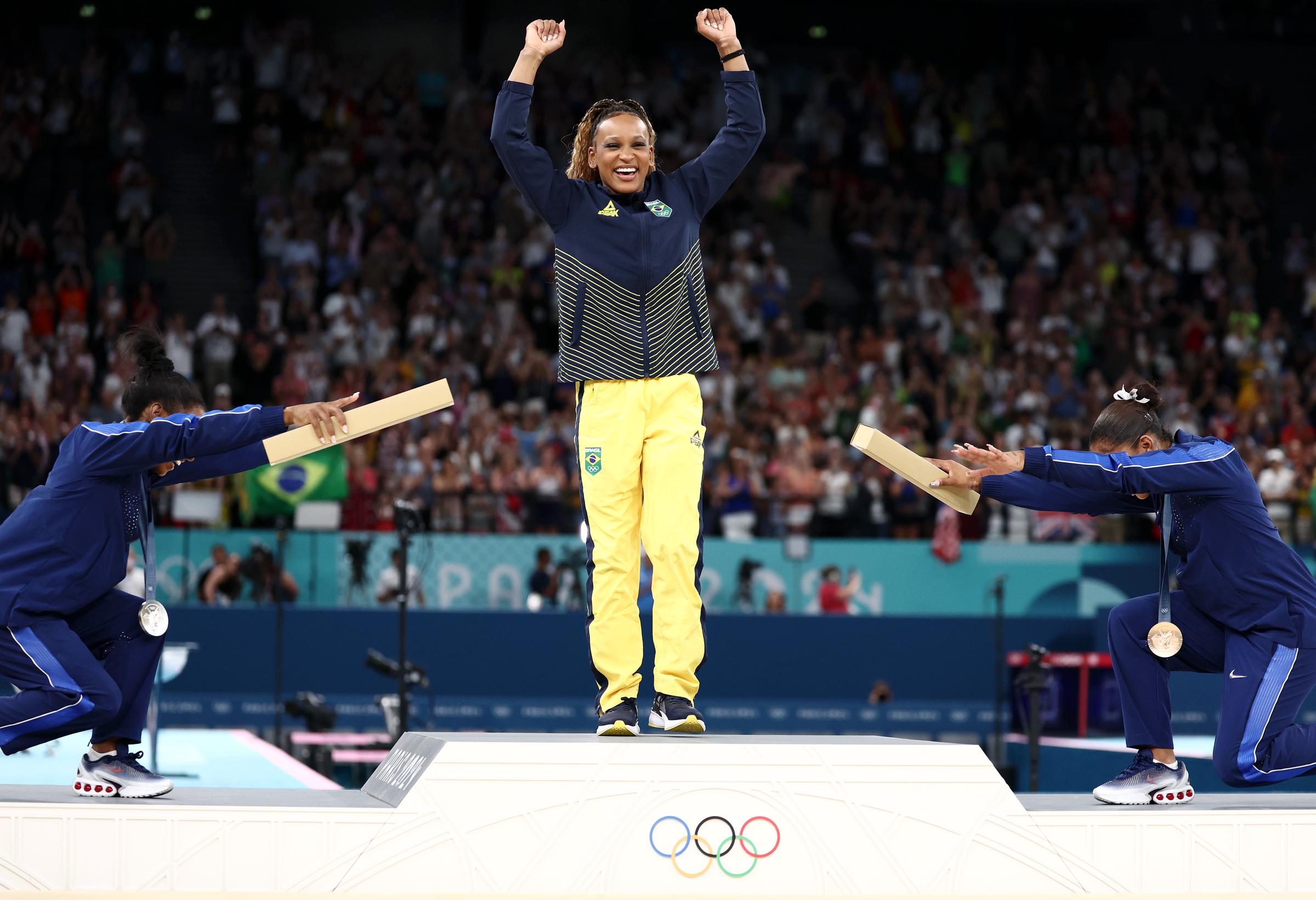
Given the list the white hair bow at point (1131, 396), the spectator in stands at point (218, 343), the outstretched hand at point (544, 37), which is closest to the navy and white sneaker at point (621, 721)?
the white hair bow at point (1131, 396)

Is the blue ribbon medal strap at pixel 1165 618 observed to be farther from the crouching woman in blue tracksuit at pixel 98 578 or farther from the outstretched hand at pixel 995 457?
the crouching woman in blue tracksuit at pixel 98 578

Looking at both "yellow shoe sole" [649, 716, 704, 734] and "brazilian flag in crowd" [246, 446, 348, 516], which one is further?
"brazilian flag in crowd" [246, 446, 348, 516]

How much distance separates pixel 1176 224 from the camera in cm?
1878

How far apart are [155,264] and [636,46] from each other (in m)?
7.58

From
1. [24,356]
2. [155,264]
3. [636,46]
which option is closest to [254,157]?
[155,264]

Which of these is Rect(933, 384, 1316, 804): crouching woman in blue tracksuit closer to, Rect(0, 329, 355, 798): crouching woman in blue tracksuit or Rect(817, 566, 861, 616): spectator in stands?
Rect(0, 329, 355, 798): crouching woman in blue tracksuit

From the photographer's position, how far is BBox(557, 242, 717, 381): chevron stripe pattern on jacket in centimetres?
486

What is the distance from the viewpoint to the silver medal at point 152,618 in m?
4.54

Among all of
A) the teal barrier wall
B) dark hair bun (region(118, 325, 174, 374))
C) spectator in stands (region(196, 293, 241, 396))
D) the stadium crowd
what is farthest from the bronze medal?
spectator in stands (region(196, 293, 241, 396))

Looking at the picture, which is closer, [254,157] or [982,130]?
[254,157]

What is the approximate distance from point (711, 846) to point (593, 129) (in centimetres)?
248

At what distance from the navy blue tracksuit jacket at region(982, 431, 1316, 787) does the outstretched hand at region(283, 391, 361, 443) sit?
2.08 meters

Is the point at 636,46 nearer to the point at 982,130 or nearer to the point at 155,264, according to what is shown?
the point at 982,130

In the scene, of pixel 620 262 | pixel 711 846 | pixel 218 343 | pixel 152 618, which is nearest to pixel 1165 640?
pixel 711 846
